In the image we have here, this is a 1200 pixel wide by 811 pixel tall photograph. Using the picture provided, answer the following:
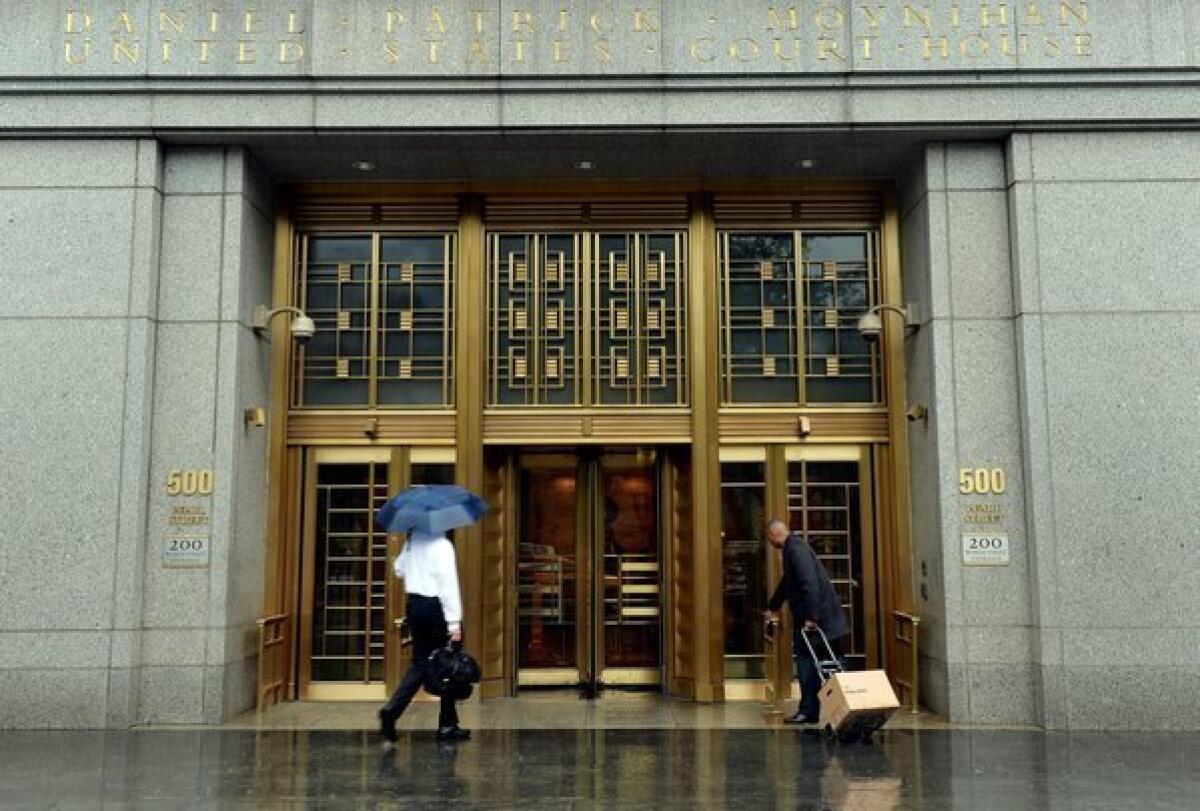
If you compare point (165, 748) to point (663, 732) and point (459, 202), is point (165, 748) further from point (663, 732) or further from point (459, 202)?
point (459, 202)

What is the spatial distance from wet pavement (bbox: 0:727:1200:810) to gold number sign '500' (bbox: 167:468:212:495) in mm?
2103

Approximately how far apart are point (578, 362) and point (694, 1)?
3.66 metres

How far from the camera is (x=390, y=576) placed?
10.8 m

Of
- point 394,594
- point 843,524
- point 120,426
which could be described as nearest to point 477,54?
point 120,426

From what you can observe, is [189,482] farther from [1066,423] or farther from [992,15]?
[992,15]

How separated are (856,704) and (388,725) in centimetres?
373

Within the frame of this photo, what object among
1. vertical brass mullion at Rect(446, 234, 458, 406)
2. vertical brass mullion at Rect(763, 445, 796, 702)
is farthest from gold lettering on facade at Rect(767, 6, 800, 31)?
vertical brass mullion at Rect(763, 445, 796, 702)

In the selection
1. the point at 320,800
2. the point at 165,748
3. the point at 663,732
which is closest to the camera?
the point at 320,800

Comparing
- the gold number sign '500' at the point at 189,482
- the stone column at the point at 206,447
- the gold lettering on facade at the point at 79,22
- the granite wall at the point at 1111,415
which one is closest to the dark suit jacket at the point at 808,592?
the granite wall at the point at 1111,415

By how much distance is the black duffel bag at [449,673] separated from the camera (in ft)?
27.9

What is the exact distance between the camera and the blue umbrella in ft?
28.5

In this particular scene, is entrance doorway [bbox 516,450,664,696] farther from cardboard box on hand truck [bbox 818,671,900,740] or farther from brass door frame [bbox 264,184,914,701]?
cardboard box on hand truck [bbox 818,671,900,740]

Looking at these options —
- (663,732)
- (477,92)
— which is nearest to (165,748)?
(663,732)

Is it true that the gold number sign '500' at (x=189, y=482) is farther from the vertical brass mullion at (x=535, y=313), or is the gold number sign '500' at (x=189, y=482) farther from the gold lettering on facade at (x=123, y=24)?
the gold lettering on facade at (x=123, y=24)
